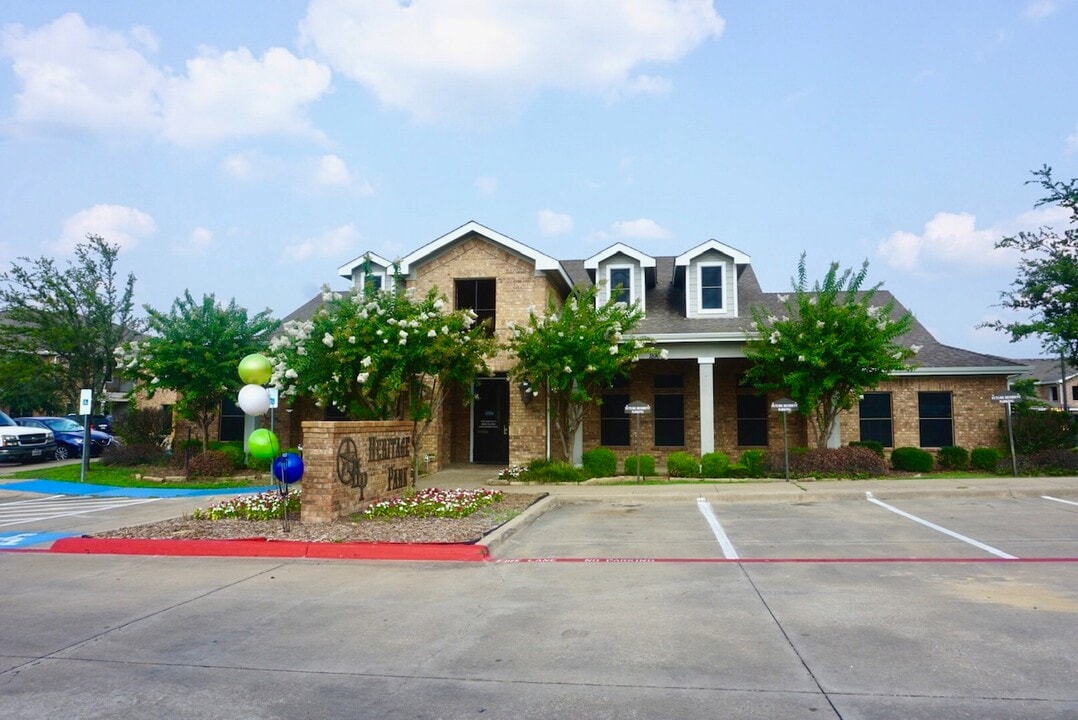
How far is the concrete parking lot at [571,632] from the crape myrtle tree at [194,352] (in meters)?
9.72

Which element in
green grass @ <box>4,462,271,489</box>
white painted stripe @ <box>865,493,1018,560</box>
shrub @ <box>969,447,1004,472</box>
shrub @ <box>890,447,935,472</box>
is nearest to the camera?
white painted stripe @ <box>865,493,1018,560</box>

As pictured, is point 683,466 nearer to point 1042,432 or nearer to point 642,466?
point 642,466

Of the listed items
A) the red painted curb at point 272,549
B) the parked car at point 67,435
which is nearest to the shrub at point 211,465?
the red painted curb at point 272,549

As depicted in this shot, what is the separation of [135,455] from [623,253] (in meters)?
16.2

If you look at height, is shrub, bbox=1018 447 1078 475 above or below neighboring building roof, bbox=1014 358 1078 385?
below

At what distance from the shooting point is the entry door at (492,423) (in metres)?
21.5

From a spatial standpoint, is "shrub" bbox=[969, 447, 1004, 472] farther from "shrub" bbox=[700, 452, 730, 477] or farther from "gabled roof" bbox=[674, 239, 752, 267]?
"gabled roof" bbox=[674, 239, 752, 267]

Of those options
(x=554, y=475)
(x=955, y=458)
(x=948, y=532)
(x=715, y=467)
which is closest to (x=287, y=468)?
(x=554, y=475)

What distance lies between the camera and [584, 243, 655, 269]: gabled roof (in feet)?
68.9

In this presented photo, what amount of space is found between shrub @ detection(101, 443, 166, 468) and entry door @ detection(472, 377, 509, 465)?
9715 millimetres

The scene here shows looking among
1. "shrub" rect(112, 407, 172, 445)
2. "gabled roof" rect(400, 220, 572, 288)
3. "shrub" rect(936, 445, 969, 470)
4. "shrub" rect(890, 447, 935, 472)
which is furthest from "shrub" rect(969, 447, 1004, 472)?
"shrub" rect(112, 407, 172, 445)

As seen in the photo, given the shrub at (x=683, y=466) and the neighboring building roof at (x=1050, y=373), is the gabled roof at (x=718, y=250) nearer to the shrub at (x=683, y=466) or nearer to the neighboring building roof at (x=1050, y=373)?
the shrub at (x=683, y=466)

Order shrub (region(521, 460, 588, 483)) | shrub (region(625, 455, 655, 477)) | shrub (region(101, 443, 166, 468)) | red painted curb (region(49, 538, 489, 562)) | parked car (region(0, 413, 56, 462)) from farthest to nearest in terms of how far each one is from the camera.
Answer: parked car (region(0, 413, 56, 462)) < shrub (region(101, 443, 166, 468)) < shrub (region(625, 455, 655, 477)) < shrub (region(521, 460, 588, 483)) < red painted curb (region(49, 538, 489, 562))

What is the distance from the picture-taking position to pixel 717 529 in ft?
37.1
